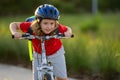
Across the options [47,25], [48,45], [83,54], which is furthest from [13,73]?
[47,25]

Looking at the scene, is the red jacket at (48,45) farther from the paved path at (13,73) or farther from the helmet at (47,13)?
the paved path at (13,73)

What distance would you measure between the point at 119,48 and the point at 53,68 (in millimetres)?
2283

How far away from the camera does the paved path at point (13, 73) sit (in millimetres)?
9109

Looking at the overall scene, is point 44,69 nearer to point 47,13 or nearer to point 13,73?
point 47,13

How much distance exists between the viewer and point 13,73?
9492 millimetres

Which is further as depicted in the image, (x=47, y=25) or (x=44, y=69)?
(x=47, y=25)


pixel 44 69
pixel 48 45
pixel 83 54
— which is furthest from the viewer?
pixel 83 54

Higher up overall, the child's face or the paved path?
the child's face

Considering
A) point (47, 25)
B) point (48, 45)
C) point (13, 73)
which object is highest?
point (47, 25)

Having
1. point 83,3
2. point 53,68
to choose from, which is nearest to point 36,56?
point 53,68

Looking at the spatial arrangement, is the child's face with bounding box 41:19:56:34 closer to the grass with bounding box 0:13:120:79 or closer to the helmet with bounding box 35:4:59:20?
the helmet with bounding box 35:4:59:20

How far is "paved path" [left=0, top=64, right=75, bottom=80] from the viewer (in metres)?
9.11

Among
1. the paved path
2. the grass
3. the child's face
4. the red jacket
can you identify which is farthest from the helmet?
the paved path

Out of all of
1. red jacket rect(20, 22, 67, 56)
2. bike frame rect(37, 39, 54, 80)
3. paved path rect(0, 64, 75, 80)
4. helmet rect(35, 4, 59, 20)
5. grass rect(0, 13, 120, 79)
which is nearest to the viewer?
bike frame rect(37, 39, 54, 80)
